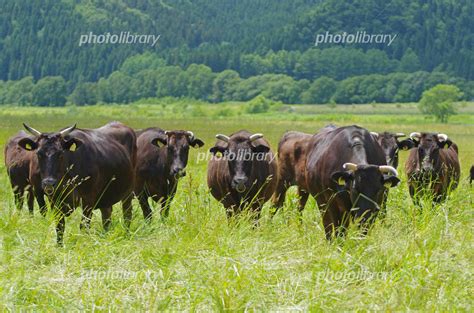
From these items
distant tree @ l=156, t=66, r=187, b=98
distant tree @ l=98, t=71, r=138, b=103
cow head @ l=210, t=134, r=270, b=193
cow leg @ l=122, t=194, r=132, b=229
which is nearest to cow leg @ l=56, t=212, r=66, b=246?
cow leg @ l=122, t=194, r=132, b=229

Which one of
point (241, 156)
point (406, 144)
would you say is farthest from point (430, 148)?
point (241, 156)

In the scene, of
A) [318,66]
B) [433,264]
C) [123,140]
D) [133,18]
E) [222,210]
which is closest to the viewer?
[433,264]

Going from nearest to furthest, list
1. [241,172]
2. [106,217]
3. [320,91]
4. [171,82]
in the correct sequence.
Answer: [106,217]
[241,172]
[320,91]
[171,82]

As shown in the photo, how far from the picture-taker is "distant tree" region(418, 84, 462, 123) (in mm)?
112000

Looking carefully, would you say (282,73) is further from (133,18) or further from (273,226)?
(273,226)

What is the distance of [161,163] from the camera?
14398 millimetres

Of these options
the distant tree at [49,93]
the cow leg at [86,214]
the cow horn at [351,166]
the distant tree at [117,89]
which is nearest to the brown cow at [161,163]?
the cow leg at [86,214]

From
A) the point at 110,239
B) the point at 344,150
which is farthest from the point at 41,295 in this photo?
the point at 344,150

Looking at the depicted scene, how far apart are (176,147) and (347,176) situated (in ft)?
17.0

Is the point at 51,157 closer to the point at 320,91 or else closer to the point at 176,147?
the point at 176,147

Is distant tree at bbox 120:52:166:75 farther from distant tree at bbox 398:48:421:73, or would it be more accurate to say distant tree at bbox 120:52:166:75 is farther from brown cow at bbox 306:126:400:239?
brown cow at bbox 306:126:400:239

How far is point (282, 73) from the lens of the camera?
17800 cm

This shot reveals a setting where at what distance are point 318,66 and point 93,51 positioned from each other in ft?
168

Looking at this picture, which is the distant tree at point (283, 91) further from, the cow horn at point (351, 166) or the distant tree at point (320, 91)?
the cow horn at point (351, 166)
